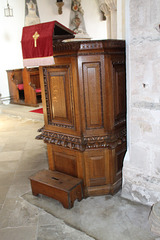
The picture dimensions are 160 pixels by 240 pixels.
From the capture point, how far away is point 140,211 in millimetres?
2508

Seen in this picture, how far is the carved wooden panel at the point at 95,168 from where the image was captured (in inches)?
109

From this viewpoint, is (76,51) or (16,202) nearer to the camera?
(76,51)

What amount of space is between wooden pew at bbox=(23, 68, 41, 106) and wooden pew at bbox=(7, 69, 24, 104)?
0.59m

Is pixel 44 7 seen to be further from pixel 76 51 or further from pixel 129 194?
pixel 129 194

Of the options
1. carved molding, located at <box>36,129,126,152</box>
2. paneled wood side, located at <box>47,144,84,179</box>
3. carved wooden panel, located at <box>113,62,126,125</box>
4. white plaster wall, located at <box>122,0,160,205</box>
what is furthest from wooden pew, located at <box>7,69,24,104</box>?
white plaster wall, located at <box>122,0,160,205</box>

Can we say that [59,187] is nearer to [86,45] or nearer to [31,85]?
[86,45]

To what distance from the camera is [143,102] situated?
7.77 feet

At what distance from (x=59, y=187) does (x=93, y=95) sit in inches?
41.2

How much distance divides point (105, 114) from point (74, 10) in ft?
27.7

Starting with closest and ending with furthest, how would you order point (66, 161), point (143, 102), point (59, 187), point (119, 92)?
point (143, 102)
point (59, 187)
point (119, 92)
point (66, 161)

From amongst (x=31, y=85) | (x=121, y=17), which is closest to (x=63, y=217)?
(x=121, y=17)

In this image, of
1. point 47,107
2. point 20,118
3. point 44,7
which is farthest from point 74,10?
point 47,107

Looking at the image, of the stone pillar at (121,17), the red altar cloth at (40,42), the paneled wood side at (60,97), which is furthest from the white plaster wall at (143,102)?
the stone pillar at (121,17)

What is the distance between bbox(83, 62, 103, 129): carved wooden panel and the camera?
8.26ft
